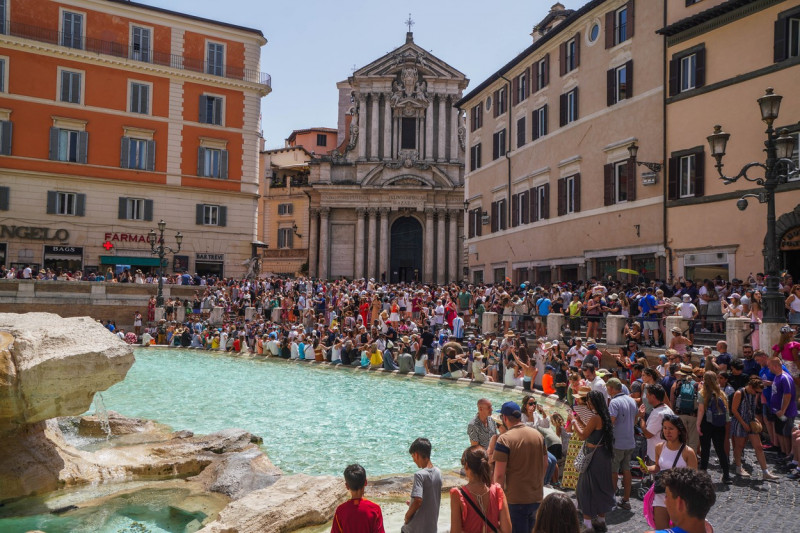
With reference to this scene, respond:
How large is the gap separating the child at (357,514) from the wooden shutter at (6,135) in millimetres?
38630

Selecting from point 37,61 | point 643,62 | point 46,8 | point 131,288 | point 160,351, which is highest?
point 46,8

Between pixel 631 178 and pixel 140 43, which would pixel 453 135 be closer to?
pixel 140 43

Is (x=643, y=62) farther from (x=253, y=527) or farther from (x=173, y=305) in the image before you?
(x=173, y=305)

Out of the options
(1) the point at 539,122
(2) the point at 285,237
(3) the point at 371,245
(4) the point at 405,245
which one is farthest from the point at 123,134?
(1) the point at 539,122

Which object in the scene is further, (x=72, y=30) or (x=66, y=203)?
(x=72, y=30)

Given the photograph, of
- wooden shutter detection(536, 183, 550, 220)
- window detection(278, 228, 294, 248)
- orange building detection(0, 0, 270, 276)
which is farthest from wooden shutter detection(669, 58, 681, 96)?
window detection(278, 228, 294, 248)

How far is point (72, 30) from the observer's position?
38969 millimetres

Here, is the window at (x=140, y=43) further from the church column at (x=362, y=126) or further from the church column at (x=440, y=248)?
the church column at (x=440, y=248)

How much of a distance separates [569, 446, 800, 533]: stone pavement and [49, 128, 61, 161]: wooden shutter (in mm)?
38035

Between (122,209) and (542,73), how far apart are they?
25.1m

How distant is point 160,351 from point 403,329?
39.8ft

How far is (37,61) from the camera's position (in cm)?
3766

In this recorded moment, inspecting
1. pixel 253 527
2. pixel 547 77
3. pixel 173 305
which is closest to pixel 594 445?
pixel 253 527

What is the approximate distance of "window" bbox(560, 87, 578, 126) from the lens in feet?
94.2
